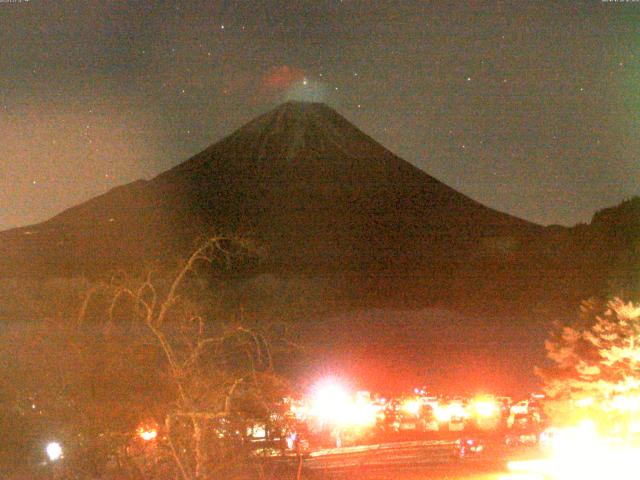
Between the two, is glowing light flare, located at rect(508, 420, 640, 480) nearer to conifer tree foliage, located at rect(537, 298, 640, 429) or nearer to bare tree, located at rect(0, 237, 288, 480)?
bare tree, located at rect(0, 237, 288, 480)

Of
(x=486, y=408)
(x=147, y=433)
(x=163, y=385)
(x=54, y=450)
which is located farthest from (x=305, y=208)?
(x=163, y=385)

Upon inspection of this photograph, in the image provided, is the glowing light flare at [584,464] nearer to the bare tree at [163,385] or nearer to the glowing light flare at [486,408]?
the bare tree at [163,385]

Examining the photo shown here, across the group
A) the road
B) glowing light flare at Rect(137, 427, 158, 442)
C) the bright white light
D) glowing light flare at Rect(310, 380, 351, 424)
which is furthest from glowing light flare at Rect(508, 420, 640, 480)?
the bright white light

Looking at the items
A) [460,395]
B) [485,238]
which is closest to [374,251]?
[485,238]

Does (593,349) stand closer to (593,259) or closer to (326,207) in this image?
(593,259)

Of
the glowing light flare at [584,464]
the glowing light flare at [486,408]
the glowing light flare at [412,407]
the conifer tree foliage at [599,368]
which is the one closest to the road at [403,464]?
the conifer tree foliage at [599,368]

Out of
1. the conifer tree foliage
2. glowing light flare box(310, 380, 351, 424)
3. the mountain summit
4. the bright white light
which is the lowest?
the bright white light
